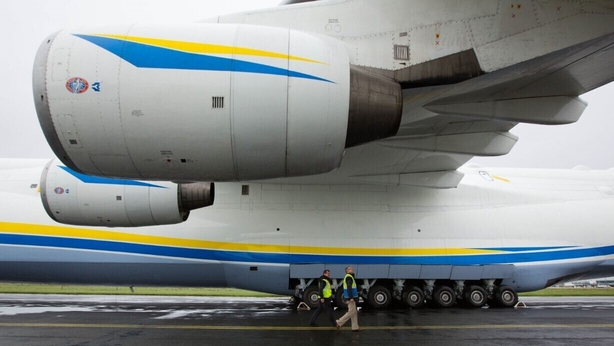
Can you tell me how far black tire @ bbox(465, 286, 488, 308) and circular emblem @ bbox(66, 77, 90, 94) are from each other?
1022 centimetres

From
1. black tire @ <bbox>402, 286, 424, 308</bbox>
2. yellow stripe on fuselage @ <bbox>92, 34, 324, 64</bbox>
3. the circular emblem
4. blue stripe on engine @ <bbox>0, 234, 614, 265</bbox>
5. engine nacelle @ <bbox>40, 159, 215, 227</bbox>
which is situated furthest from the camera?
black tire @ <bbox>402, 286, 424, 308</bbox>

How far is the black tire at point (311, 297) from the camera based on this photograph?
11.5 meters

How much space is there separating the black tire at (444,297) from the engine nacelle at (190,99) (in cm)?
788

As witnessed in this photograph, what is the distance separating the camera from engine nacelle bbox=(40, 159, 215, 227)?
8.96 meters

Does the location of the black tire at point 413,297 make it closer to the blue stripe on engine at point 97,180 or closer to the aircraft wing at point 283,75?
the blue stripe on engine at point 97,180

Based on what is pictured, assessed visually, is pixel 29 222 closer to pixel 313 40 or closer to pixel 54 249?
pixel 54 249

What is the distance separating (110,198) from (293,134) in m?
5.33

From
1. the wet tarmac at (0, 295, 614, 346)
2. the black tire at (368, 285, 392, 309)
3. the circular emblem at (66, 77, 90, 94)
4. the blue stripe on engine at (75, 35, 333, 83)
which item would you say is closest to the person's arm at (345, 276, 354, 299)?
the wet tarmac at (0, 295, 614, 346)

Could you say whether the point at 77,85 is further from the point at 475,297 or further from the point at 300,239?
the point at 475,297

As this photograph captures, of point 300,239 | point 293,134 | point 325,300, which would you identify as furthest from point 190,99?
point 300,239

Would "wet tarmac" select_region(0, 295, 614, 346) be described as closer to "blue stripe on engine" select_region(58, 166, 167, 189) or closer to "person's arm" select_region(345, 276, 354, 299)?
"person's arm" select_region(345, 276, 354, 299)

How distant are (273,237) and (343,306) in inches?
92.1

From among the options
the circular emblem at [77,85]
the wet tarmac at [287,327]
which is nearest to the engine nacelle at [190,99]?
the circular emblem at [77,85]

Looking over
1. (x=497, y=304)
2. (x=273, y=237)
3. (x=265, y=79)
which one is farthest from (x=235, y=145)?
(x=497, y=304)
